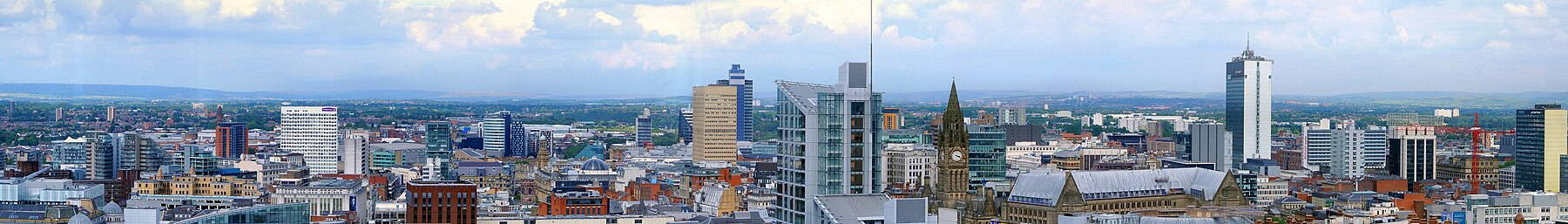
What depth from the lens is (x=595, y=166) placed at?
278ft

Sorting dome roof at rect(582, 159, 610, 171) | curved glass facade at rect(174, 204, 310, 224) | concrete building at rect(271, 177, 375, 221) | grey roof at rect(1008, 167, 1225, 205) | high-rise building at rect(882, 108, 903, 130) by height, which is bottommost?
concrete building at rect(271, 177, 375, 221)

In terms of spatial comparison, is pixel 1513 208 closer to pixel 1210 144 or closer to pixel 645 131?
pixel 1210 144

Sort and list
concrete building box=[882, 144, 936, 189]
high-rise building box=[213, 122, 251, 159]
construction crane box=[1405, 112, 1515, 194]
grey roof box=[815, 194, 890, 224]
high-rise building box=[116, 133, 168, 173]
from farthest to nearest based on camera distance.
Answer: high-rise building box=[213, 122, 251, 159]
construction crane box=[1405, 112, 1515, 194]
high-rise building box=[116, 133, 168, 173]
concrete building box=[882, 144, 936, 189]
grey roof box=[815, 194, 890, 224]

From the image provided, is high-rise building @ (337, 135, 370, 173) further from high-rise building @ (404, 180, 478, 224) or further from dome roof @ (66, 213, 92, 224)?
high-rise building @ (404, 180, 478, 224)

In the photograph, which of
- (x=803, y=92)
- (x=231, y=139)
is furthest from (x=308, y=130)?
(x=803, y=92)

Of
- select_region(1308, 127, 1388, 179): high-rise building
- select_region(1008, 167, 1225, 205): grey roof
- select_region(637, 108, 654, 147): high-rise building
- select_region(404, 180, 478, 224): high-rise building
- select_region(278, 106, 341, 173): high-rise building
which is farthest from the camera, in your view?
select_region(637, 108, 654, 147): high-rise building

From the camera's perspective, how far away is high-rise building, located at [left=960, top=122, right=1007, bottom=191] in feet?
203

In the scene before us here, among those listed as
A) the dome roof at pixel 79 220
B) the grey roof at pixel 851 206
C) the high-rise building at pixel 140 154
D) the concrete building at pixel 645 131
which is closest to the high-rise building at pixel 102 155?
the high-rise building at pixel 140 154

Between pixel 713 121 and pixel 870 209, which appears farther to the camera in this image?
pixel 713 121

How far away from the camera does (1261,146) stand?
105062 millimetres

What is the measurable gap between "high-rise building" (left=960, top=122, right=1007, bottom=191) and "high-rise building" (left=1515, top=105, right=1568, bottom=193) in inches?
838

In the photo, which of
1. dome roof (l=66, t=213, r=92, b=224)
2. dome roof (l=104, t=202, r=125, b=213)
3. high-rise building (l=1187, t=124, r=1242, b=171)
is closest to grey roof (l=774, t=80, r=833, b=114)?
dome roof (l=66, t=213, r=92, b=224)

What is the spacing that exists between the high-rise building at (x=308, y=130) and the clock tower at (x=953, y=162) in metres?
52.5

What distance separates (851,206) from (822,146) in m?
4.78
